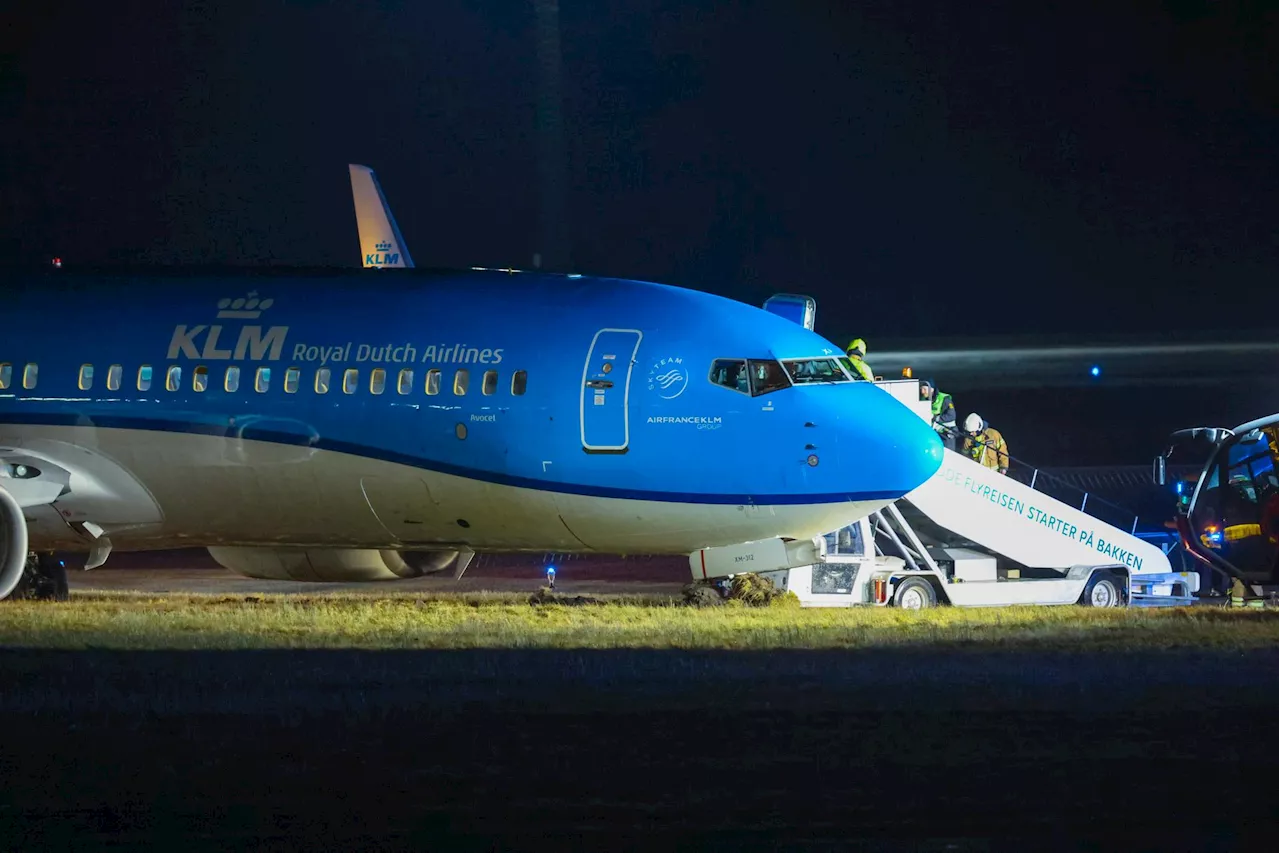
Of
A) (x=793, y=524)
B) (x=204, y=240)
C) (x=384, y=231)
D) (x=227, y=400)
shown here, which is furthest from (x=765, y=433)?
(x=204, y=240)

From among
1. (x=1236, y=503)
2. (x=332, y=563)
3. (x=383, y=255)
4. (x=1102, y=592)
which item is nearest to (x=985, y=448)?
(x=1102, y=592)

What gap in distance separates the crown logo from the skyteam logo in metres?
5.03

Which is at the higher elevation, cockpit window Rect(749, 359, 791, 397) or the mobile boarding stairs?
cockpit window Rect(749, 359, 791, 397)

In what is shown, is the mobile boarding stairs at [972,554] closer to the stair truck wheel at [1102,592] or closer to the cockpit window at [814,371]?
the stair truck wheel at [1102,592]

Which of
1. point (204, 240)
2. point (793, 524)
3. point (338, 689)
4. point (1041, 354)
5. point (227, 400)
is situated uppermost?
point (204, 240)

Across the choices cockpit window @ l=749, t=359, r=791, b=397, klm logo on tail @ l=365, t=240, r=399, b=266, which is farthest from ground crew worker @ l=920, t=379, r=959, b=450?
klm logo on tail @ l=365, t=240, r=399, b=266

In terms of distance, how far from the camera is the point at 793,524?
65.4ft

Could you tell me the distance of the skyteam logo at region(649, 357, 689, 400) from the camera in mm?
20141

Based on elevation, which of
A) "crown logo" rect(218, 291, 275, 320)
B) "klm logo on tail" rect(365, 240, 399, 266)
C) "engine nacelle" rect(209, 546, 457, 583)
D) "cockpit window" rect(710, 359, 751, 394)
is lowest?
"engine nacelle" rect(209, 546, 457, 583)

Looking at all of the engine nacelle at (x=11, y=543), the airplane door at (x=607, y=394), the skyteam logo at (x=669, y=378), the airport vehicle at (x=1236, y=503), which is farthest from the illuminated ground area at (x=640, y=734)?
the airport vehicle at (x=1236, y=503)

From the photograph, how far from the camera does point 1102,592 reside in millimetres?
25688

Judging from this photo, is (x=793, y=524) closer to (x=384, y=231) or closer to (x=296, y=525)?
(x=296, y=525)

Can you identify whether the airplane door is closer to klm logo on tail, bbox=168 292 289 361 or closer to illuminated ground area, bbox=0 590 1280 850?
illuminated ground area, bbox=0 590 1280 850

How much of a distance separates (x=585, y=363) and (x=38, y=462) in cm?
686
